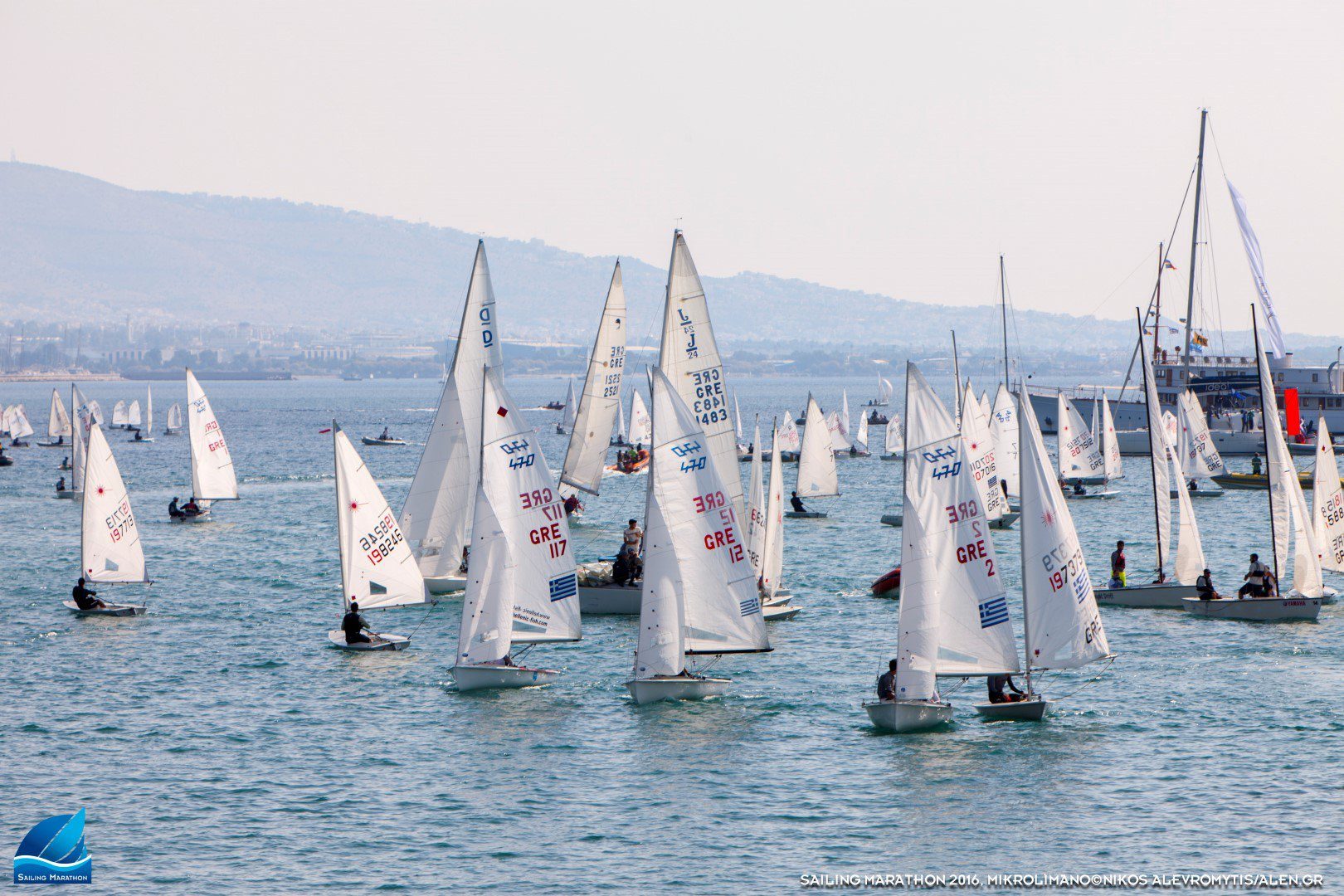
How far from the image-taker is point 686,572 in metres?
36.8

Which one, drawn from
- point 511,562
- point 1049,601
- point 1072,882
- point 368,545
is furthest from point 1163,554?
point 1072,882

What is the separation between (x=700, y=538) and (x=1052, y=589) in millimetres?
8293

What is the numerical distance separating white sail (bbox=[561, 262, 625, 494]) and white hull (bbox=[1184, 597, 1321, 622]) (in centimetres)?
2472

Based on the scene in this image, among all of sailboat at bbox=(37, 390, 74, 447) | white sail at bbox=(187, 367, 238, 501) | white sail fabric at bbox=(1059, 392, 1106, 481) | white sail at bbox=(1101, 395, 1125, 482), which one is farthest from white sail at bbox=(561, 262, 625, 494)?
sailboat at bbox=(37, 390, 74, 447)

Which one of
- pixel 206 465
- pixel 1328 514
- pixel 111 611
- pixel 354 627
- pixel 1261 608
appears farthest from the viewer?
pixel 206 465

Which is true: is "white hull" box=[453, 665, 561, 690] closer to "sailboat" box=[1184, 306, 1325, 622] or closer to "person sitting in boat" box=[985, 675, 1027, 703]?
"person sitting in boat" box=[985, 675, 1027, 703]

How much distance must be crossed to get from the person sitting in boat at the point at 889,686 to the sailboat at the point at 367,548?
52.3 feet

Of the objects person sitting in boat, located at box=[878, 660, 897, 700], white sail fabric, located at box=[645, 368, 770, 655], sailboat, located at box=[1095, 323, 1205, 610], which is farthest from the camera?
sailboat, located at box=[1095, 323, 1205, 610]

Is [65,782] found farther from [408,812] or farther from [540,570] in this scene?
[540,570]

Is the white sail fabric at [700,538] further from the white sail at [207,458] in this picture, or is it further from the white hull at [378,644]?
the white sail at [207,458]

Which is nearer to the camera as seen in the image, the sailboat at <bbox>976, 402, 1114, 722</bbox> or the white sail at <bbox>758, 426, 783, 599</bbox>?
the sailboat at <bbox>976, 402, 1114, 722</bbox>

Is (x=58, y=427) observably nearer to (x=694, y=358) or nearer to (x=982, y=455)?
(x=982, y=455)

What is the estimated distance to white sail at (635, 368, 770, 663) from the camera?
3588cm

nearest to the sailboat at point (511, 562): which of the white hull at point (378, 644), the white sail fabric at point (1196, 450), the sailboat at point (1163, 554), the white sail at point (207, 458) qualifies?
the white hull at point (378, 644)
